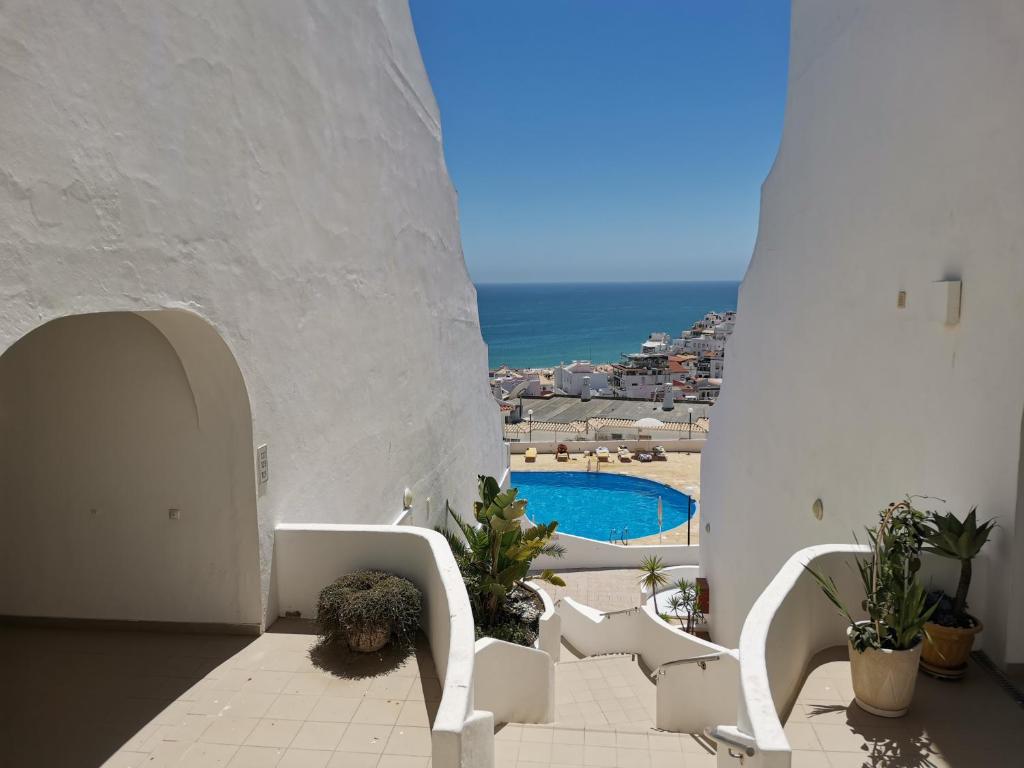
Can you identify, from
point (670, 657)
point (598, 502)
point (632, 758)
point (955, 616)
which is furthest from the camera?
point (598, 502)

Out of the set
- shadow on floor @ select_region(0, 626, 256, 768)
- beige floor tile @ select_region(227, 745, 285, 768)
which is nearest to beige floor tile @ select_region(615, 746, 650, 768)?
beige floor tile @ select_region(227, 745, 285, 768)

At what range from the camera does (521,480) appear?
3275 centimetres

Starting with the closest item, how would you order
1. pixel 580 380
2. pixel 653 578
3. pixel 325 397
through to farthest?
pixel 325 397
pixel 653 578
pixel 580 380

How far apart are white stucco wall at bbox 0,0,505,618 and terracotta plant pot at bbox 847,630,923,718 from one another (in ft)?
17.1

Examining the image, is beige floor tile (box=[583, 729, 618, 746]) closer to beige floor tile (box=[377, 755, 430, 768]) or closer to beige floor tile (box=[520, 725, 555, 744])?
beige floor tile (box=[520, 725, 555, 744])

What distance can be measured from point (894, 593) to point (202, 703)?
5388 mm

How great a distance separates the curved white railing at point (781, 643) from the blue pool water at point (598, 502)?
19808 millimetres

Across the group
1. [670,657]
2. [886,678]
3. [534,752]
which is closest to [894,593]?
[886,678]

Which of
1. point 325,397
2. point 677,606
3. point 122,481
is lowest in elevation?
point 677,606

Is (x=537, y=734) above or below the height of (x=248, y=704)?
below

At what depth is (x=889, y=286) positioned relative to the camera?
7.66 metres

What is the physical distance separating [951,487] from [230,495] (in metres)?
6.69

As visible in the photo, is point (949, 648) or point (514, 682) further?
point (514, 682)

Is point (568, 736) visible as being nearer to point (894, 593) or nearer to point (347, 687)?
point (347, 687)
